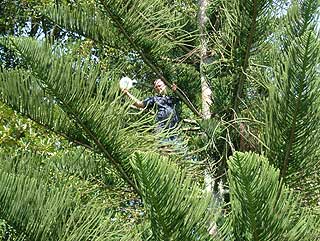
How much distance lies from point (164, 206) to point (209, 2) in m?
1.74

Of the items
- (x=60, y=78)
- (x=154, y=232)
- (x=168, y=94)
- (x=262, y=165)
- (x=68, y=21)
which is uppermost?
(x=68, y=21)

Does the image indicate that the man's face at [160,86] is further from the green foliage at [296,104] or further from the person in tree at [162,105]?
the green foliage at [296,104]

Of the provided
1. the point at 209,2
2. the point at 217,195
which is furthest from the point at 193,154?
the point at 209,2

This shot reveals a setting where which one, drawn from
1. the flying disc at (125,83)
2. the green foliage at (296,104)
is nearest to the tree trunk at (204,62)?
the flying disc at (125,83)

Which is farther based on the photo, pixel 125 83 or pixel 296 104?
pixel 125 83

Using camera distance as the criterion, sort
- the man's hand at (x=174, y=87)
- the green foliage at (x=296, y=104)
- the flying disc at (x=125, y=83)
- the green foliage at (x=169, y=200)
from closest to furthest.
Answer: the green foliage at (x=169, y=200), the green foliage at (x=296, y=104), the flying disc at (x=125, y=83), the man's hand at (x=174, y=87)

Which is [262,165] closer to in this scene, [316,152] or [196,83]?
[316,152]

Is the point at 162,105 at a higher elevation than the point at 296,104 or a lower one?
higher

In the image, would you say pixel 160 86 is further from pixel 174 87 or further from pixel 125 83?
pixel 125 83

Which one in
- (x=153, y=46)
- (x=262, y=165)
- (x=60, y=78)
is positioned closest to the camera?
(x=262, y=165)

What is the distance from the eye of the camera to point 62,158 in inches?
143

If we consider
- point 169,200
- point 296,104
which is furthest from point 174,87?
point 169,200

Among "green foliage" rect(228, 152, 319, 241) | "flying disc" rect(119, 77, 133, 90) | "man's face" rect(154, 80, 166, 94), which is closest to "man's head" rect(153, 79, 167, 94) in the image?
"man's face" rect(154, 80, 166, 94)

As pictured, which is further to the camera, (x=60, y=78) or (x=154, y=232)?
(x=60, y=78)
